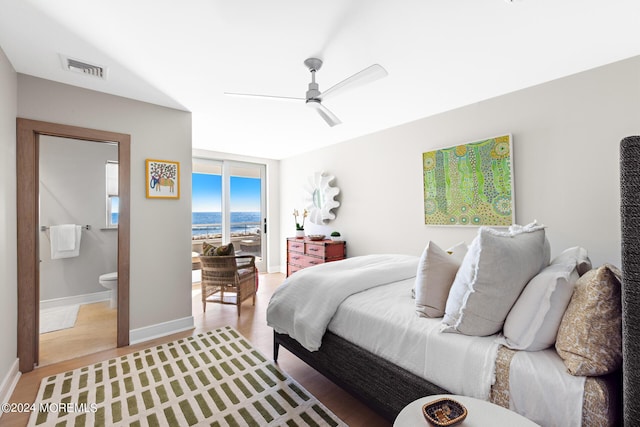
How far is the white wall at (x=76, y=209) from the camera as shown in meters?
2.77

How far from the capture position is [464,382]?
4.09 feet

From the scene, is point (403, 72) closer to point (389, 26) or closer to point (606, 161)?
point (389, 26)

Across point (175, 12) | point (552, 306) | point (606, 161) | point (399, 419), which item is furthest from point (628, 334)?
point (175, 12)

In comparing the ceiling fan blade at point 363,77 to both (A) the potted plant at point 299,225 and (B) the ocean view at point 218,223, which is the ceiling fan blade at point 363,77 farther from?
(B) the ocean view at point 218,223

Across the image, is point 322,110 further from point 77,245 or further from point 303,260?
point 77,245

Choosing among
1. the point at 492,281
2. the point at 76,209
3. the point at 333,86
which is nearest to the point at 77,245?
the point at 76,209

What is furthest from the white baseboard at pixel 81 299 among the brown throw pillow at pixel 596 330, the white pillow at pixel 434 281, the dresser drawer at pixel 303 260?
the brown throw pillow at pixel 596 330

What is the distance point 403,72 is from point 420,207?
169 centimetres

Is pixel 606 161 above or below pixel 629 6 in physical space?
below

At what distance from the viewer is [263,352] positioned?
264 cm

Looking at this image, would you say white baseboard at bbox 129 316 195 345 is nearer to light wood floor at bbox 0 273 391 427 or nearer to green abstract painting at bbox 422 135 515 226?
light wood floor at bbox 0 273 391 427

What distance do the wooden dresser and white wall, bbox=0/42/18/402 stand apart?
3.26m

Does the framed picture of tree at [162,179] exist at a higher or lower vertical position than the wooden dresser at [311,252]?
higher

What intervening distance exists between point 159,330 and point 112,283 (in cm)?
72
